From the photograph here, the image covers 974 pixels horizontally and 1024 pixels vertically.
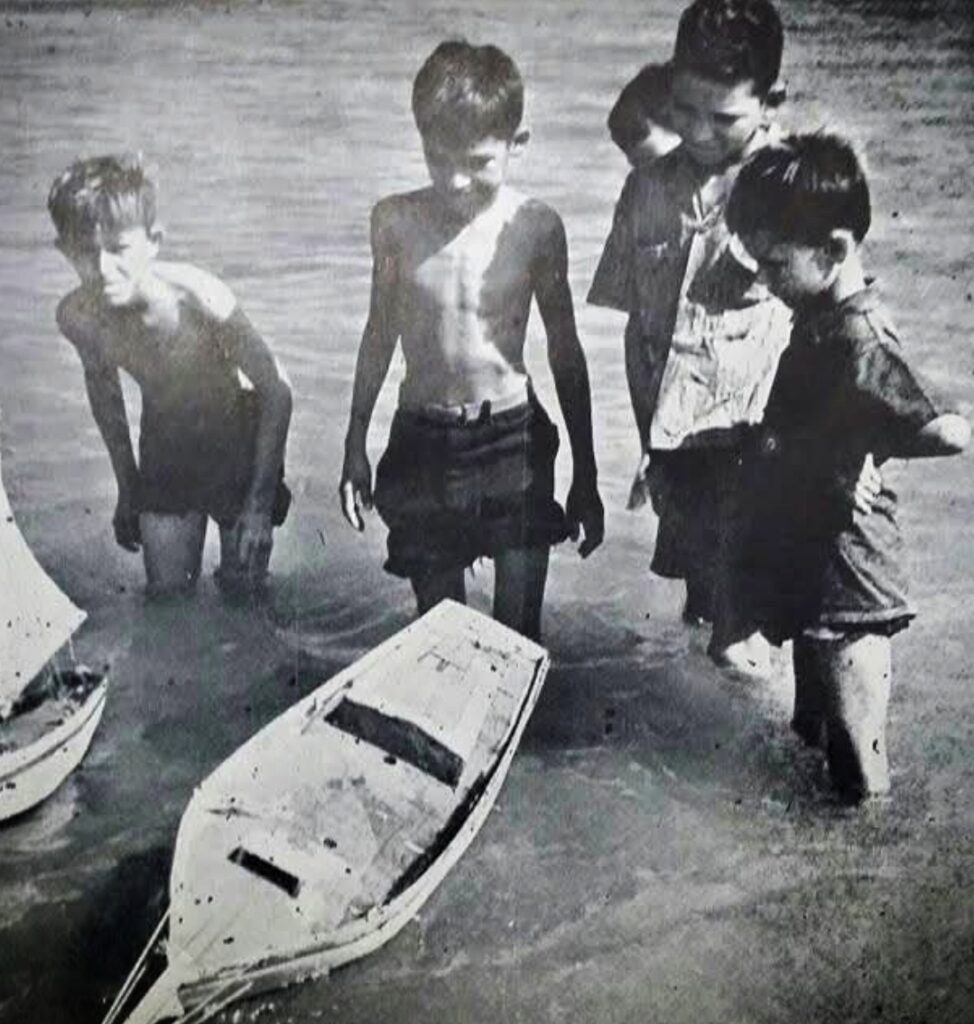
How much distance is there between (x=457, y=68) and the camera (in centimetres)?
300

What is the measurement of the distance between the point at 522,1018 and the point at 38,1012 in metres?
1.09

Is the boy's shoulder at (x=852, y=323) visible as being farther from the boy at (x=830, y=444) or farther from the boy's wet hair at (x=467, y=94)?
the boy's wet hair at (x=467, y=94)

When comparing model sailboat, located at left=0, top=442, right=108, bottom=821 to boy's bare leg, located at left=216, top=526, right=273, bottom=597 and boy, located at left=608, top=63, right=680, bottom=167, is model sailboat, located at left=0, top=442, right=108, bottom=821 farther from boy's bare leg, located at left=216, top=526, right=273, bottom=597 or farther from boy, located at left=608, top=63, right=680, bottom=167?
boy, located at left=608, top=63, right=680, bottom=167

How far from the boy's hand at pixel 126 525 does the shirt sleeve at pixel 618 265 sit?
1.18 m

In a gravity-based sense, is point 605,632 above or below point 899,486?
below

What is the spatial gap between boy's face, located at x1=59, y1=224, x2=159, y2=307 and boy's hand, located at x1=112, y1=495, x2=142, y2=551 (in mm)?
476

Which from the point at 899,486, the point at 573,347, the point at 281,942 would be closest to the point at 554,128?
the point at 573,347

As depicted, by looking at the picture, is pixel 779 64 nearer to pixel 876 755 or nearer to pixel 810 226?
pixel 810 226

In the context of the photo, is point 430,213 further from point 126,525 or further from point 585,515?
point 126,525

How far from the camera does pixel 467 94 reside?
3.01 m

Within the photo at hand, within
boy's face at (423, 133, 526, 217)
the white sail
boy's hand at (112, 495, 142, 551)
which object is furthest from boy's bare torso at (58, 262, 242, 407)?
boy's face at (423, 133, 526, 217)

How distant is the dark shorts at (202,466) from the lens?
10.5 feet

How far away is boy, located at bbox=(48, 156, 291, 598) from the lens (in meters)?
3.08

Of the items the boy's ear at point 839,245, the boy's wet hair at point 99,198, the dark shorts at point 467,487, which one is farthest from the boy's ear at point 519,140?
the boy's wet hair at point 99,198
